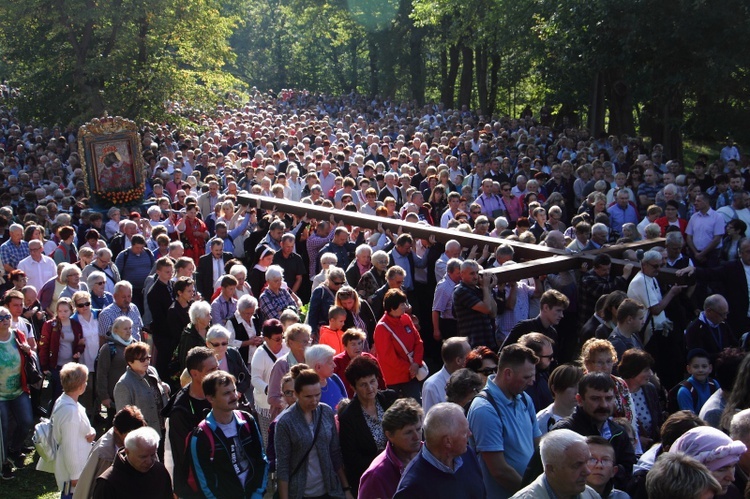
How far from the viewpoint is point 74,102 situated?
28.6m

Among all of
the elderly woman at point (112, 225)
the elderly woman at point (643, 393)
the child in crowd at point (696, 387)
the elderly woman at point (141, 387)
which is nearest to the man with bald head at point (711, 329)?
the child in crowd at point (696, 387)

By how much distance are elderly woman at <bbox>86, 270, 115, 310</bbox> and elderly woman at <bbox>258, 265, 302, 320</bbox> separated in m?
1.71

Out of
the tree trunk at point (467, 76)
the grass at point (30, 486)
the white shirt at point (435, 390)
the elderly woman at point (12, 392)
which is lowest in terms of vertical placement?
the grass at point (30, 486)

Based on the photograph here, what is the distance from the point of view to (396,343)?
27.7 feet

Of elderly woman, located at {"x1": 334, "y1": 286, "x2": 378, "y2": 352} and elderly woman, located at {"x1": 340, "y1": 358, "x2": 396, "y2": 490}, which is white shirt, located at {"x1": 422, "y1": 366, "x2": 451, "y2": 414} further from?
elderly woman, located at {"x1": 334, "y1": 286, "x2": 378, "y2": 352}

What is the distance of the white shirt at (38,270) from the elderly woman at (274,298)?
3.25 metres

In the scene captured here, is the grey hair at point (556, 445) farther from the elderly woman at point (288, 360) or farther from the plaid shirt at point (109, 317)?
the plaid shirt at point (109, 317)

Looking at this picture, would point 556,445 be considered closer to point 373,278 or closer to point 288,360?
point 288,360

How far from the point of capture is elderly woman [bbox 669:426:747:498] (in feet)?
14.9

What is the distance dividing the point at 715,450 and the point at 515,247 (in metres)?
6.11

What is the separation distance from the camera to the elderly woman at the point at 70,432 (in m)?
6.98

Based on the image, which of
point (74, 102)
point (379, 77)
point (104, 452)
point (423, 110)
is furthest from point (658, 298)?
point (379, 77)

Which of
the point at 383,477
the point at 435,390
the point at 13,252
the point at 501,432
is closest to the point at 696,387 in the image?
the point at 435,390

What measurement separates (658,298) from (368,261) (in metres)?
3.32
